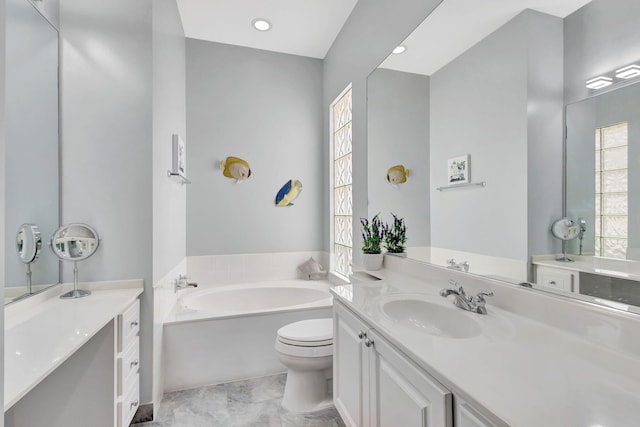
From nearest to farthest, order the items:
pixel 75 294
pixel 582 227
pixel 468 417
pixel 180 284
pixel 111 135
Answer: pixel 468 417, pixel 582 227, pixel 75 294, pixel 111 135, pixel 180 284

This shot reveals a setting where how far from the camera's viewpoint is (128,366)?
156cm

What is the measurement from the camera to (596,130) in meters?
0.88

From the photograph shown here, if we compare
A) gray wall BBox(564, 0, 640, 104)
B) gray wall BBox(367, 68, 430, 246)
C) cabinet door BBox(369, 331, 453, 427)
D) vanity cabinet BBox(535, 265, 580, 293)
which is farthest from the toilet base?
gray wall BBox(564, 0, 640, 104)

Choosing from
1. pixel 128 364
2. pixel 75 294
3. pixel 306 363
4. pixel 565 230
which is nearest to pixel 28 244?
pixel 75 294

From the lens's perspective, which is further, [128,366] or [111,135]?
[111,135]

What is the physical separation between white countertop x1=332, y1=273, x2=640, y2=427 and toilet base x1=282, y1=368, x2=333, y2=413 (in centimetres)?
103

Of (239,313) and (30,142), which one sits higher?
(30,142)

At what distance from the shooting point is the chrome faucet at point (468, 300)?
3.74 feet

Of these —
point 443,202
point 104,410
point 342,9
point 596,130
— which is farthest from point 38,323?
point 342,9

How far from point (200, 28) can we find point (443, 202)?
263 centimetres

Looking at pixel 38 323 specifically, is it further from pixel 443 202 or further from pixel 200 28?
pixel 200 28

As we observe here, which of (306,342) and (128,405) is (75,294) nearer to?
(128,405)

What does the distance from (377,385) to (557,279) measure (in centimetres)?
71

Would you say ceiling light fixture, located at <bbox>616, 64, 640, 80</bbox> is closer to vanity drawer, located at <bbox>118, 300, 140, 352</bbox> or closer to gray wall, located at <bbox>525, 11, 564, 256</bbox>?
gray wall, located at <bbox>525, 11, 564, 256</bbox>
